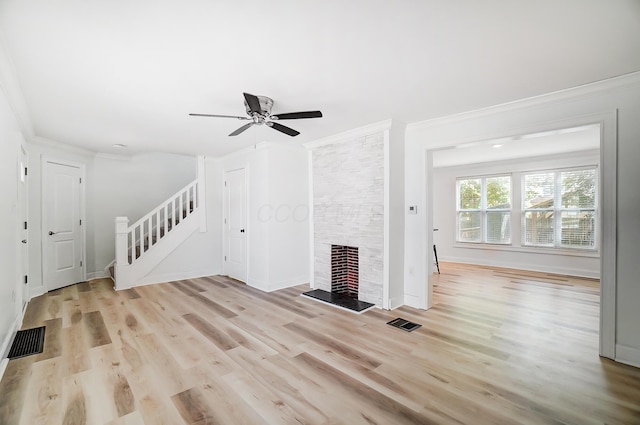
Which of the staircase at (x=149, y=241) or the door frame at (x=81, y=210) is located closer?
the door frame at (x=81, y=210)

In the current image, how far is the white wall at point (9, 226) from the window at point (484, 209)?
8.18 meters

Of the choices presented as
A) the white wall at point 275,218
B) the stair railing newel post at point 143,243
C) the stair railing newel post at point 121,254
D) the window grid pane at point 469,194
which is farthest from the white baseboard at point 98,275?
the window grid pane at point 469,194

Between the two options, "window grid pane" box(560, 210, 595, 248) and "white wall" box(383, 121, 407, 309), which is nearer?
"white wall" box(383, 121, 407, 309)

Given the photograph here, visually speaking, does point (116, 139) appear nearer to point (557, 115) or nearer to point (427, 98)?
point (427, 98)

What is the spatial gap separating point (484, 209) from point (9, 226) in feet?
27.6

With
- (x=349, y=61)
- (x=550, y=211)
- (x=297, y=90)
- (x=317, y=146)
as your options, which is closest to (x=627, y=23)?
(x=349, y=61)

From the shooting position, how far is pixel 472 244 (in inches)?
284

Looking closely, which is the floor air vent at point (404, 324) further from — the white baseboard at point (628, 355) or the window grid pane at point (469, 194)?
the window grid pane at point (469, 194)

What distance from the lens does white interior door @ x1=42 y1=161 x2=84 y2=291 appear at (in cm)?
477

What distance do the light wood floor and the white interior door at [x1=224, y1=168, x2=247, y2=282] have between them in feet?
4.93

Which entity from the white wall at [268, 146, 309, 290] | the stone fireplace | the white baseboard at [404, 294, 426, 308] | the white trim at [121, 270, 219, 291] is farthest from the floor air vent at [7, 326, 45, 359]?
the white baseboard at [404, 294, 426, 308]

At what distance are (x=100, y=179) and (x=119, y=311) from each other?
11.0 ft

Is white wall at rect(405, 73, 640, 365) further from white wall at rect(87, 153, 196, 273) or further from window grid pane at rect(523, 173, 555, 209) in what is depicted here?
white wall at rect(87, 153, 196, 273)

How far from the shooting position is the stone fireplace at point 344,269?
14.9 ft
